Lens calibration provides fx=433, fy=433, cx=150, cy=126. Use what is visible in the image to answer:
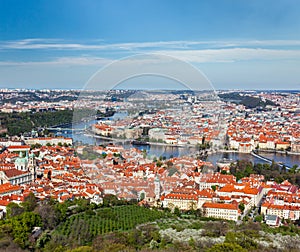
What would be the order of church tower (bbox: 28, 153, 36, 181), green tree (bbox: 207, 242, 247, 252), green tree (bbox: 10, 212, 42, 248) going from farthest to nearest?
Answer: church tower (bbox: 28, 153, 36, 181) → green tree (bbox: 10, 212, 42, 248) → green tree (bbox: 207, 242, 247, 252)

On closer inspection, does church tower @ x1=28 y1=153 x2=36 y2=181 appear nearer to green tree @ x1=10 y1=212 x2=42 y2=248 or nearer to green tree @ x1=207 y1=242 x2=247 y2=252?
green tree @ x1=10 y1=212 x2=42 y2=248

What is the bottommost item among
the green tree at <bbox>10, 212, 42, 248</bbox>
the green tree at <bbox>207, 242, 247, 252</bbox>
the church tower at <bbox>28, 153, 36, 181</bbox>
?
the church tower at <bbox>28, 153, 36, 181</bbox>

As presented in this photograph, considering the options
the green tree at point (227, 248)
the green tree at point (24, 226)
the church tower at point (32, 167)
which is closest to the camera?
the green tree at point (227, 248)

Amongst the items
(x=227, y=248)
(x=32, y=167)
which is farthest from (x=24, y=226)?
(x=32, y=167)

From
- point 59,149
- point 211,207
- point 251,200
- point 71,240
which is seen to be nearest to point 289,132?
point 59,149

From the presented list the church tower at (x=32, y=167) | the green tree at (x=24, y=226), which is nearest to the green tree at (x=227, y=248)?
the green tree at (x=24, y=226)

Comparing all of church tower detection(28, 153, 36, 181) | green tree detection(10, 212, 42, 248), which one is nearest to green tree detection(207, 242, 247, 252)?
green tree detection(10, 212, 42, 248)

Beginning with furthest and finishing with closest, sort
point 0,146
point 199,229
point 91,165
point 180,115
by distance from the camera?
point 0,146 → point 199,229 → point 180,115 → point 91,165

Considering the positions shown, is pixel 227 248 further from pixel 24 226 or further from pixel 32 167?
pixel 32 167

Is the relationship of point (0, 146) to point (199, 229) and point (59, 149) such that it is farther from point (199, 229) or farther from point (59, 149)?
point (199, 229)

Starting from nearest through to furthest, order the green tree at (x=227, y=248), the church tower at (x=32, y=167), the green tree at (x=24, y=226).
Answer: the green tree at (x=227, y=248), the green tree at (x=24, y=226), the church tower at (x=32, y=167)

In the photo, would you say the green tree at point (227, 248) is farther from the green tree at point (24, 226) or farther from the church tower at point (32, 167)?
the church tower at point (32, 167)
